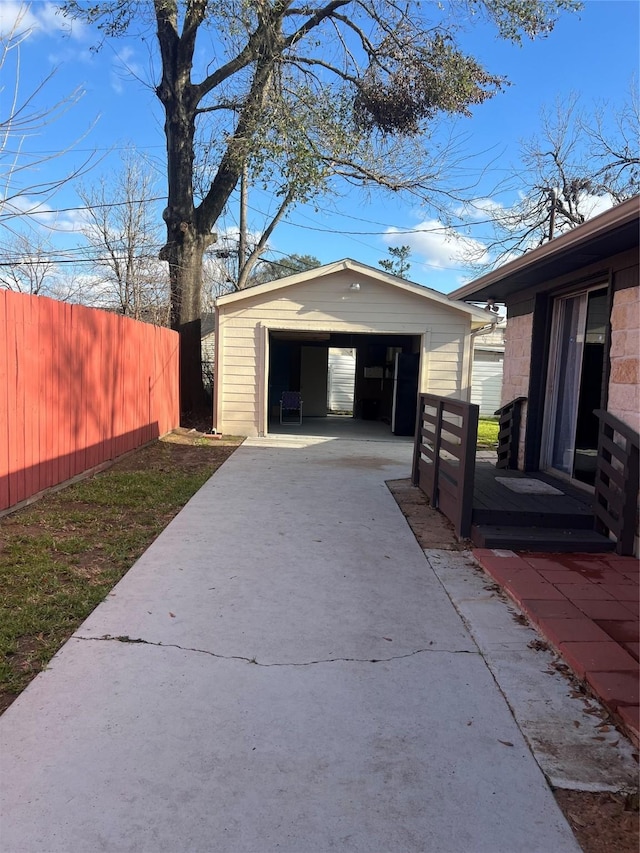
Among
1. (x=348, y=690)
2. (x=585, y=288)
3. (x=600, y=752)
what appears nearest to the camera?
(x=600, y=752)

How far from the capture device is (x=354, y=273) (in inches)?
440

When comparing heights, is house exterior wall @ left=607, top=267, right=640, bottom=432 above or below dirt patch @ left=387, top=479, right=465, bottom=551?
above

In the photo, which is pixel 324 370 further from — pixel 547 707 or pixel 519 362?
pixel 547 707

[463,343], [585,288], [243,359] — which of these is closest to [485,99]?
[463,343]

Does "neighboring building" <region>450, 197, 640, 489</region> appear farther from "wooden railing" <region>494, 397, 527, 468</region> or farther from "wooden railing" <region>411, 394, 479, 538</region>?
"wooden railing" <region>411, 394, 479, 538</region>

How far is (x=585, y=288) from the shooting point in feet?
19.0

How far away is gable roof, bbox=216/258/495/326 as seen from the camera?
36.1 feet

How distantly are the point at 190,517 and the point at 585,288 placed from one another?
4642 mm

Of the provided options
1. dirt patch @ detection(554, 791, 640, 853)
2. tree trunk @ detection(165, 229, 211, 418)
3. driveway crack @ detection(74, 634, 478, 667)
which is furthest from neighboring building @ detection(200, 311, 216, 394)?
dirt patch @ detection(554, 791, 640, 853)

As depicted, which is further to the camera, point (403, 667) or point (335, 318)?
point (335, 318)

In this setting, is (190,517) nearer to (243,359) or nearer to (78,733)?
(78,733)

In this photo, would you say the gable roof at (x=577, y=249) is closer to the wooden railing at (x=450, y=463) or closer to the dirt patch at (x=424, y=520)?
the wooden railing at (x=450, y=463)

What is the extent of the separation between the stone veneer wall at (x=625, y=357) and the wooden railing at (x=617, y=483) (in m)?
Result: 0.12

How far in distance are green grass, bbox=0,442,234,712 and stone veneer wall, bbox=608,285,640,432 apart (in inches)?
159
